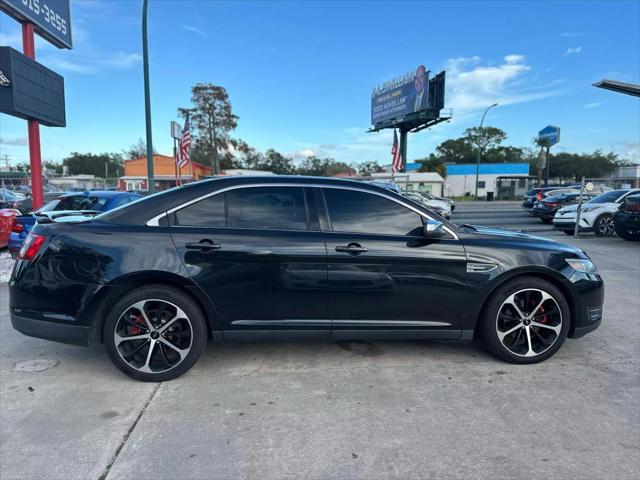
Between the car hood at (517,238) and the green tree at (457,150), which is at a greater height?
the green tree at (457,150)

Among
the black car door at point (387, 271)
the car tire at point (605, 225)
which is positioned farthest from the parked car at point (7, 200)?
the car tire at point (605, 225)

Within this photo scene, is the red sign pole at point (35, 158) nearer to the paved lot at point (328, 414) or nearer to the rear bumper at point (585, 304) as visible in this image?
the paved lot at point (328, 414)

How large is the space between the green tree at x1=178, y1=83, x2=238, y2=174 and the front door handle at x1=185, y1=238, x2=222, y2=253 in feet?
193

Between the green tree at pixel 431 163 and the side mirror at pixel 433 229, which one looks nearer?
the side mirror at pixel 433 229

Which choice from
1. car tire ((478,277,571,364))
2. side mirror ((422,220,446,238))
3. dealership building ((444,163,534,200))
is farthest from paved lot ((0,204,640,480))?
dealership building ((444,163,534,200))

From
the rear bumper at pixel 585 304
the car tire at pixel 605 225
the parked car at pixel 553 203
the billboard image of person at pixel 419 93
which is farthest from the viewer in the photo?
the billboard image of person at pixel 419 93

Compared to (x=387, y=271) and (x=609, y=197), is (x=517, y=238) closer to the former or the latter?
(x=387, y=271)

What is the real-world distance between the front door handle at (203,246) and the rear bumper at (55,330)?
1.01 metres

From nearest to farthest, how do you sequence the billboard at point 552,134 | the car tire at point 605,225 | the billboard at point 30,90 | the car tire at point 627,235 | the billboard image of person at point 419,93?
the billboard at point 30,90
the car tire at point 627,235
the car tire at point 605,225
the billboard image of person at point 419,93
the billboard at point 552,134

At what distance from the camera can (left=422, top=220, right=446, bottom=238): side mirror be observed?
3244mm

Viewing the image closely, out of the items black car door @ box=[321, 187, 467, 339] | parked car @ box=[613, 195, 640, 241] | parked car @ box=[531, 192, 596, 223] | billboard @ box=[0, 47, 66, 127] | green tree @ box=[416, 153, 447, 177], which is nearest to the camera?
black car door @ box=[321, 187, 467, 339]

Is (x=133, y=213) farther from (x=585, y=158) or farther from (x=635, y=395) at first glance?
(x=585, y=158)

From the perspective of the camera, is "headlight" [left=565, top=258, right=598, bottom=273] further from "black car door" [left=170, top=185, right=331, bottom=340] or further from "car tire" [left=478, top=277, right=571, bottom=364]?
"black car door" [left=170, top=185, right=331, bottom=340]

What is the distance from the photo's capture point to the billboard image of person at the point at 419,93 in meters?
42.9
